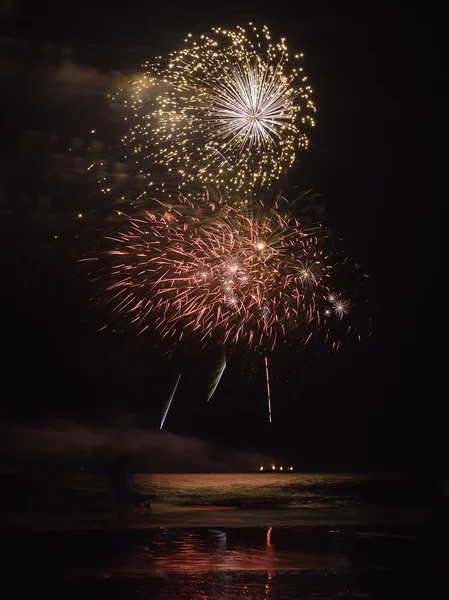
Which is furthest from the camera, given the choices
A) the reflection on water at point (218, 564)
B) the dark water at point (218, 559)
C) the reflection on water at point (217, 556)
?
the reflection on water at point (217, 556)

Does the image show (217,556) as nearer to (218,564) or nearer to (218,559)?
(218,559)

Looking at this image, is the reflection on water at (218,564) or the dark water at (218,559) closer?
the reflection on water at (218,564)

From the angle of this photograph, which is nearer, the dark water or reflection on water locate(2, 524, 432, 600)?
reflection on water locate(2, 524, 432, 600)

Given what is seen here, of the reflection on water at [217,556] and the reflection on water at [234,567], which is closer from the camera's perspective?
the reflection on water at [234,567]

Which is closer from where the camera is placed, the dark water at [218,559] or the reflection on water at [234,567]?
the reflection on water at [234,567]

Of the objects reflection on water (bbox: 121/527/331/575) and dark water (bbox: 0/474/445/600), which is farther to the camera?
reflection on water (bbox: 121/527/331/575)

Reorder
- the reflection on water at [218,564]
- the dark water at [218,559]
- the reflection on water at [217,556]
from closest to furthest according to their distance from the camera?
1. the reflection on water at [218,564]
2. the dark water at [218,559]
3. the reflection on water at [217,556]

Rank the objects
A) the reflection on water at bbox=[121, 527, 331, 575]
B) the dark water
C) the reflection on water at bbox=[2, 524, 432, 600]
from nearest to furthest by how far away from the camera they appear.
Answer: the reflection on water at bbox=[2, 524, 432, 600] < the dark water < the reflection on water at bbox=[121, 527, 331, 575]

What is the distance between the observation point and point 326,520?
1281 inches

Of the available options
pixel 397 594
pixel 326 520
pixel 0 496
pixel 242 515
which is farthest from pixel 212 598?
pixel 0 496

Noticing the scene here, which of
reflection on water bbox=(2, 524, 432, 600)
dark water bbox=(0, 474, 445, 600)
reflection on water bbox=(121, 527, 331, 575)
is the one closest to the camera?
reflection on water bbox=(2, 524, 432, 600)

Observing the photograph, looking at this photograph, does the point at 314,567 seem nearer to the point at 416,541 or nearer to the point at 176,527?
the point at 416,541

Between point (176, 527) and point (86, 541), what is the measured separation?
18.4ft

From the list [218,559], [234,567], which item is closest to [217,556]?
[218,559]
